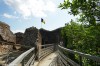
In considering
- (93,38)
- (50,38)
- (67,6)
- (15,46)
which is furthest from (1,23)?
→ (50,38)

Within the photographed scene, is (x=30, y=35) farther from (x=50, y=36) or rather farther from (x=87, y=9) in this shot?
(x=50, y=36)

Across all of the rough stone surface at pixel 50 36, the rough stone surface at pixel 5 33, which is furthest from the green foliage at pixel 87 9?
the rough stone surface at pixel 50 36

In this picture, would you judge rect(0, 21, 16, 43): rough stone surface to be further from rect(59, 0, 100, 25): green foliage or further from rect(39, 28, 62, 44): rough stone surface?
rect(39, 28, 62, 44): rough stone surface

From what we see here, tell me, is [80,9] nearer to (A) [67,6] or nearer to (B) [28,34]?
(A) [67,6]

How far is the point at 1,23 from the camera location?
23.5 meters

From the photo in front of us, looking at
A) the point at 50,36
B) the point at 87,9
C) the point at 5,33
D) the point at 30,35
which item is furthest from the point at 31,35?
the point at 50,36

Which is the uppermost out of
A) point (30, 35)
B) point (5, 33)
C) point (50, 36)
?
point (50, 36)

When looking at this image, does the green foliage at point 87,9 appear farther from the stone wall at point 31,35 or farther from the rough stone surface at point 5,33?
Result: the rough stone surface at point 5,33

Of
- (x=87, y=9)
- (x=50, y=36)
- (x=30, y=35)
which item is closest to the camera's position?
(x=87, y=9)

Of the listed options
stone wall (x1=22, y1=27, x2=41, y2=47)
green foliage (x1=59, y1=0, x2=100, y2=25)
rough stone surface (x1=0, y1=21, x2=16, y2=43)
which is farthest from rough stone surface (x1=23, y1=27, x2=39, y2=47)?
green foliage (x1=59, y1=0, x2=100, y2=25)

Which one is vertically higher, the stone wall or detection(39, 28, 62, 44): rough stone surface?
detection(39, 28, 62, 44): rough stone surface

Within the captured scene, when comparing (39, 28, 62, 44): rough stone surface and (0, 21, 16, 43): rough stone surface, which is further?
(39, 28, 62, 44): rough stone surface

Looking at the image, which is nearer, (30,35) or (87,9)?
(87,9)

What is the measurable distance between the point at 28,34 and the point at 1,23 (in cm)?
503
